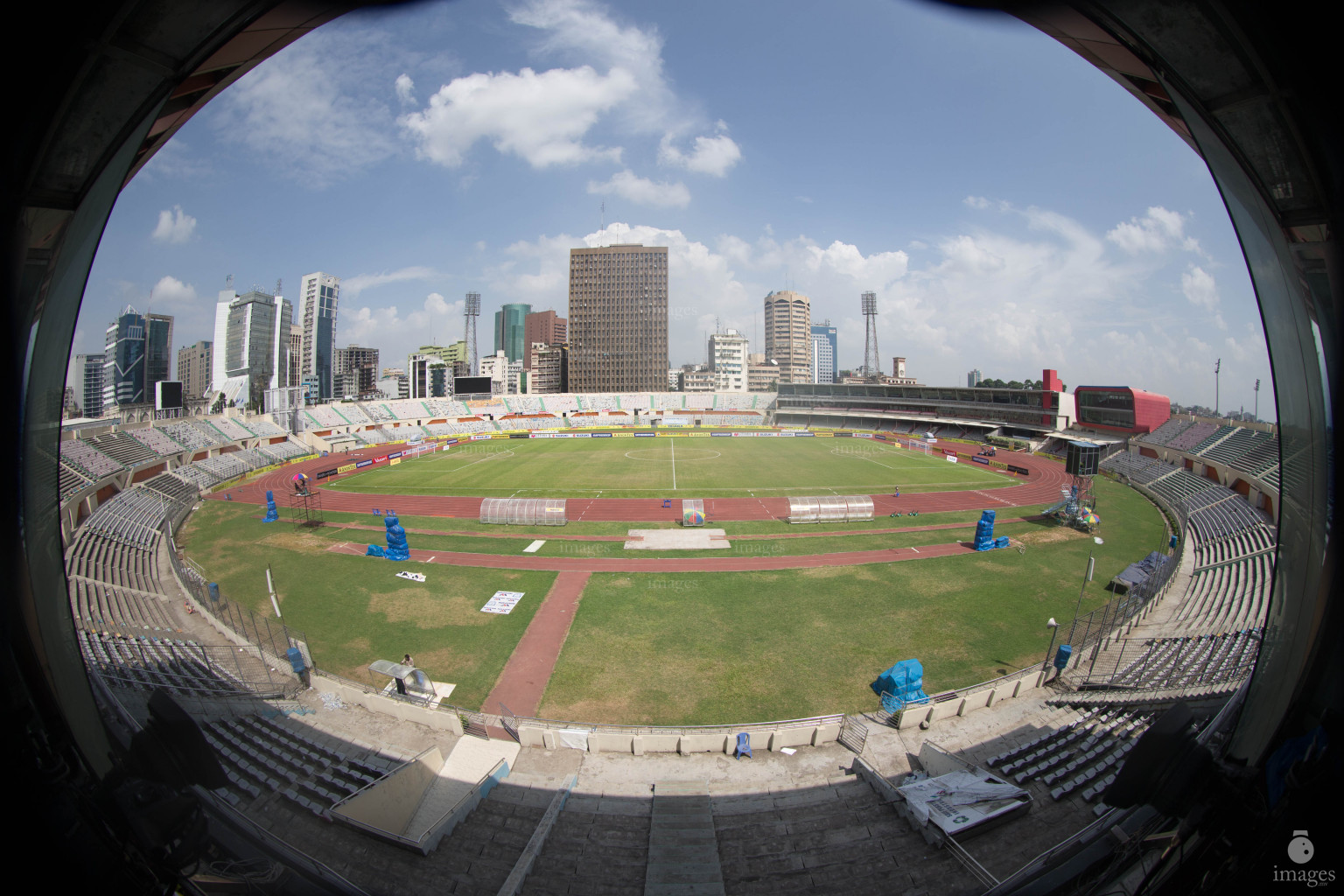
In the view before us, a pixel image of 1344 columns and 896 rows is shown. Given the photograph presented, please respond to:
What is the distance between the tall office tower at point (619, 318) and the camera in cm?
11938

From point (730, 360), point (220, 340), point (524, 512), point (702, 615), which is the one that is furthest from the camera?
point (730, 360)

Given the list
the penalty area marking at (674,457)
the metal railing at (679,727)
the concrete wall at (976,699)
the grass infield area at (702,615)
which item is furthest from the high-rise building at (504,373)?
the concrete wall at (976,699)

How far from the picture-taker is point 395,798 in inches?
312

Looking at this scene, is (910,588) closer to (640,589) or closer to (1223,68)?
(640,589)

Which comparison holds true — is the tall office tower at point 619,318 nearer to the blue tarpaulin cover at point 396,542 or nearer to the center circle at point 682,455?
the center circle at point 682,455

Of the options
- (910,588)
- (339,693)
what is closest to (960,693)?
(910,588)

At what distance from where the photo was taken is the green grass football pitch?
1340 inches

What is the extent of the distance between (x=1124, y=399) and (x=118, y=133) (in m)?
63.3

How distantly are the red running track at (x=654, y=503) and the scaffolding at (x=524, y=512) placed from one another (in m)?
1.40

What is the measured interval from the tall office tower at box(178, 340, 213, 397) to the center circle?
13948 centimetres

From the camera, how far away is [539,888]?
6543 mm

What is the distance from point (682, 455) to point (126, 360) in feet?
414

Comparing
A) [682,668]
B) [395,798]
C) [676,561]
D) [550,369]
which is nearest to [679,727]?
[682,668]
